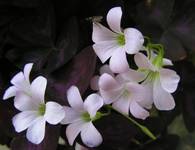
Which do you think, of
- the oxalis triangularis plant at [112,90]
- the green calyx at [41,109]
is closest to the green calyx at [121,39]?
the oxalis triangularis plant at [112,90]

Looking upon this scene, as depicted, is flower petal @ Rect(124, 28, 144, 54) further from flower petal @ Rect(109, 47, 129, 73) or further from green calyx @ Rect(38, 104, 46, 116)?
green calyx @ Rect(38, 104, 46, 116)

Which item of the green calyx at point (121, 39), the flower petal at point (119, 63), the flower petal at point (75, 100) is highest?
the green calyx at point (121, 39)

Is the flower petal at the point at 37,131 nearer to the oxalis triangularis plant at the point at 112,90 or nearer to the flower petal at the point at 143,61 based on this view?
the oxalis triangularis plant at the point at 112,90

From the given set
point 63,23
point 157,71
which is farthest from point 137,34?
point 63,23

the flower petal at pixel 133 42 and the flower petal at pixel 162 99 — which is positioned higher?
the flower petal at pixel 133 42

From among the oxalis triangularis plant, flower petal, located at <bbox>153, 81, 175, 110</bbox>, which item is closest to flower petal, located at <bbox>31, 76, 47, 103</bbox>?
the oxalis triangularis plant

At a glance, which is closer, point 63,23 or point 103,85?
point 103,85

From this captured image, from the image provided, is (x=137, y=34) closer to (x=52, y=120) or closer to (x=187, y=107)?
(x=52, y=120)
